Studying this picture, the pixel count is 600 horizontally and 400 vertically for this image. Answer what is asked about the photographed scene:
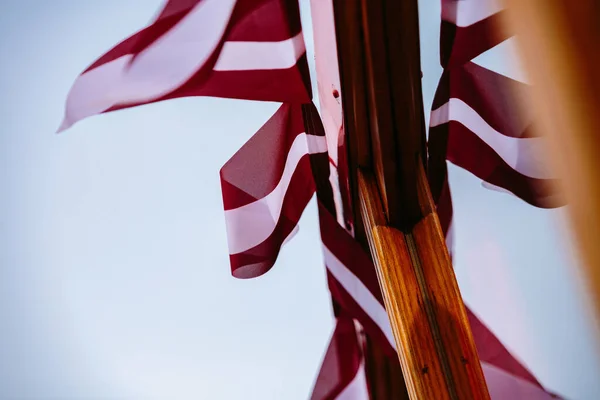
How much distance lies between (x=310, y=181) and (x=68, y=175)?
1.50 m

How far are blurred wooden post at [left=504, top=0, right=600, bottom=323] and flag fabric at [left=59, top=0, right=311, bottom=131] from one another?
102 centimetres

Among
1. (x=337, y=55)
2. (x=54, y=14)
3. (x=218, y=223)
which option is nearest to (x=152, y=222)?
(x=218, y=223)

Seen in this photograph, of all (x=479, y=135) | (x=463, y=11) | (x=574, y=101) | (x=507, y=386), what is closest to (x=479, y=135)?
(x=479, y=135)

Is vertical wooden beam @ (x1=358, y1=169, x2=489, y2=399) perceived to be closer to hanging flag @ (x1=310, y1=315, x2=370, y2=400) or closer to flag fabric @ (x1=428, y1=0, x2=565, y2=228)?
flag fabric @ (x1=428, y1=0, x2=565, y2=228)

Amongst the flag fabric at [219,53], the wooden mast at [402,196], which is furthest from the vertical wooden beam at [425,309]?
the flag fabric at [219,53]

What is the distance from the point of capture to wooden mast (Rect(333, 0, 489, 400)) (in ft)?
3.30

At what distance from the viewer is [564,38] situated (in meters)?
0.18

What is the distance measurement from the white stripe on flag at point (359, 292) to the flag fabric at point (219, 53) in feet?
1.28

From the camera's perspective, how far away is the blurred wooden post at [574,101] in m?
0.18

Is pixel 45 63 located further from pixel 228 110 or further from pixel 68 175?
pixel 228 110

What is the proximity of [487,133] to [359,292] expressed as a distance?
0.46 m

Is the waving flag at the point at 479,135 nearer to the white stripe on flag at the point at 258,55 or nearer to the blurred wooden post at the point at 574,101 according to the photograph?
the white stripe on flag at the point at 258,55

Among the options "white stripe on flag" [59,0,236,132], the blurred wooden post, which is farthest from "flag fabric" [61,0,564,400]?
the blurred wooden post

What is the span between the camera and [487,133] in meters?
1.35
